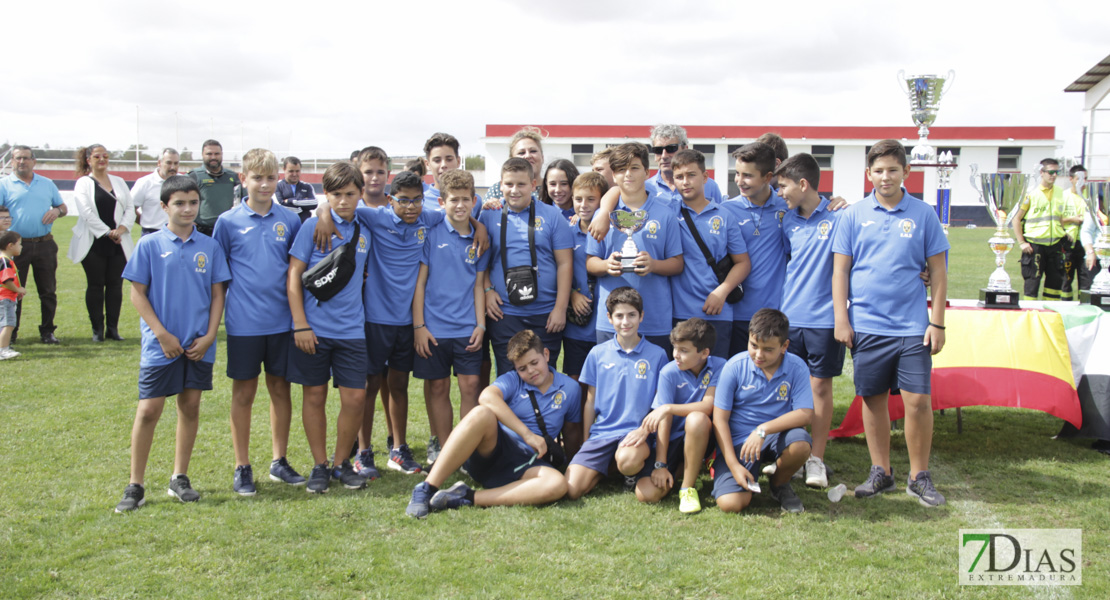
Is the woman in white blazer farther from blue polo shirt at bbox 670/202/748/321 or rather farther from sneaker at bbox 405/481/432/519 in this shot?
blue polo shirt at bbox 670/202/748/321

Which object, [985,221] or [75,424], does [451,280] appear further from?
[985,221]

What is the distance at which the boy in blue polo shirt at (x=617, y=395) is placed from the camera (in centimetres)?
412

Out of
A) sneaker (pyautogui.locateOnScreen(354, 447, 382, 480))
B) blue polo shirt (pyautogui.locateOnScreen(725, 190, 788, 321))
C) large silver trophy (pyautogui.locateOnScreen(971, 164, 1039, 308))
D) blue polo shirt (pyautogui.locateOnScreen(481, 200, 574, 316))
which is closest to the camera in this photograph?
sneaker (pyautogui.locateOnScreen(354, 447, 382, 480))

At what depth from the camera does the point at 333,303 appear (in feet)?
13.8

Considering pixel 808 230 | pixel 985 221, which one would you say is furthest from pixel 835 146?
pixel 808 230

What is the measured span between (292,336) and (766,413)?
2613mm

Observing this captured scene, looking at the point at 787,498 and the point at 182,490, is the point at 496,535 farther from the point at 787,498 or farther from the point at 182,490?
the point at 182,490

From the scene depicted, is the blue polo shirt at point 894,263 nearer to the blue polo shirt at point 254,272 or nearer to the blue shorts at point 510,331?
the blue shorts at point 510,331

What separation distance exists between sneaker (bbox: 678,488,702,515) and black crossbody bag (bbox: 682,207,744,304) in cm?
120

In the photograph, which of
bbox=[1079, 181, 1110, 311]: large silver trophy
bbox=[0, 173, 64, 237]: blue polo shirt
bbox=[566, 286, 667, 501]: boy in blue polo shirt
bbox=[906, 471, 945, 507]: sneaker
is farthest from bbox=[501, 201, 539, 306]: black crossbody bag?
bbox=[0, 173, 64, 237]: blue polo shirt

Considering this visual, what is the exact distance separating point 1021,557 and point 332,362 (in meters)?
3.51

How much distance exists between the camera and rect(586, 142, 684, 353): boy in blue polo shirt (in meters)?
4.45

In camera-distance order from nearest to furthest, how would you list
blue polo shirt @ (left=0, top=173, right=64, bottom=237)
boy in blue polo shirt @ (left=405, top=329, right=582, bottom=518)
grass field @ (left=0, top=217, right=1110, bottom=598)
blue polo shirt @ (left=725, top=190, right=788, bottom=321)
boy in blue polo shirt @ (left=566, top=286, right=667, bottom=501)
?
1. grass field @ (left=0, top=217, right=1110, bottom=598)
2. boy in blue polo shirt @ (left=405, top=329, right=582, bottom=518)
3. boy in blue polo shirt @ (left=566, top=286, right=667, bottom=501)
4. blue polo shirt @ (left=725, top=190, right=788, bottom=321)
5. blue polo shirt @ (left=0, top=173, right=64, bottom=237)

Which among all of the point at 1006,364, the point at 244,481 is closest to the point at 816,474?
the point at 1006,364
